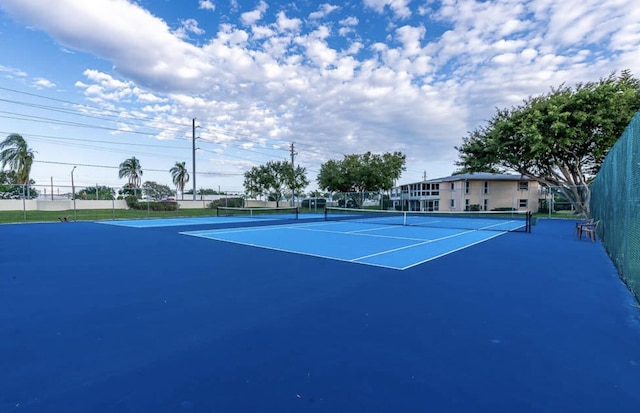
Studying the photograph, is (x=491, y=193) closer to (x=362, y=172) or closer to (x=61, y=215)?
(x=362, y=172)

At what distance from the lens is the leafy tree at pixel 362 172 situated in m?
39.2

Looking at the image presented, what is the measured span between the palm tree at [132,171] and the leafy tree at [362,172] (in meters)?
29.8

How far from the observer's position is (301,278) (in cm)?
572

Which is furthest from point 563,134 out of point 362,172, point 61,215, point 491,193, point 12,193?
point 12,193

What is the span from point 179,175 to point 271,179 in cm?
2449

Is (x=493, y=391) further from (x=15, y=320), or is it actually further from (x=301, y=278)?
(x=15, y=320)

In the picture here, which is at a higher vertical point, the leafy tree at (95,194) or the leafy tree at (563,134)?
the leafy tree at (563,134)

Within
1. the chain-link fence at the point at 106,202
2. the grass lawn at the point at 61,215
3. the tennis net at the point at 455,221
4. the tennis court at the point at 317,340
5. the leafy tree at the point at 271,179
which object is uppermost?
the leafy tree at the point at 271,179

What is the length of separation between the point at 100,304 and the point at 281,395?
3312mm

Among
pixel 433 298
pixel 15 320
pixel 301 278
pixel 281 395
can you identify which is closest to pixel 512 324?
pixel 433 298

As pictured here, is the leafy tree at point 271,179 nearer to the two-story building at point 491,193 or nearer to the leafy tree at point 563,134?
the two-story building at point 491,193

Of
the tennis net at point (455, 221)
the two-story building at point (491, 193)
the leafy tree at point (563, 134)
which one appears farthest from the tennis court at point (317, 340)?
the two-story building at point (491, 193)

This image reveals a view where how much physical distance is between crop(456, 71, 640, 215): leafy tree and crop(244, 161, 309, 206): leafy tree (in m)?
17.1

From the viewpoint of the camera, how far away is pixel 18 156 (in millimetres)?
30812
